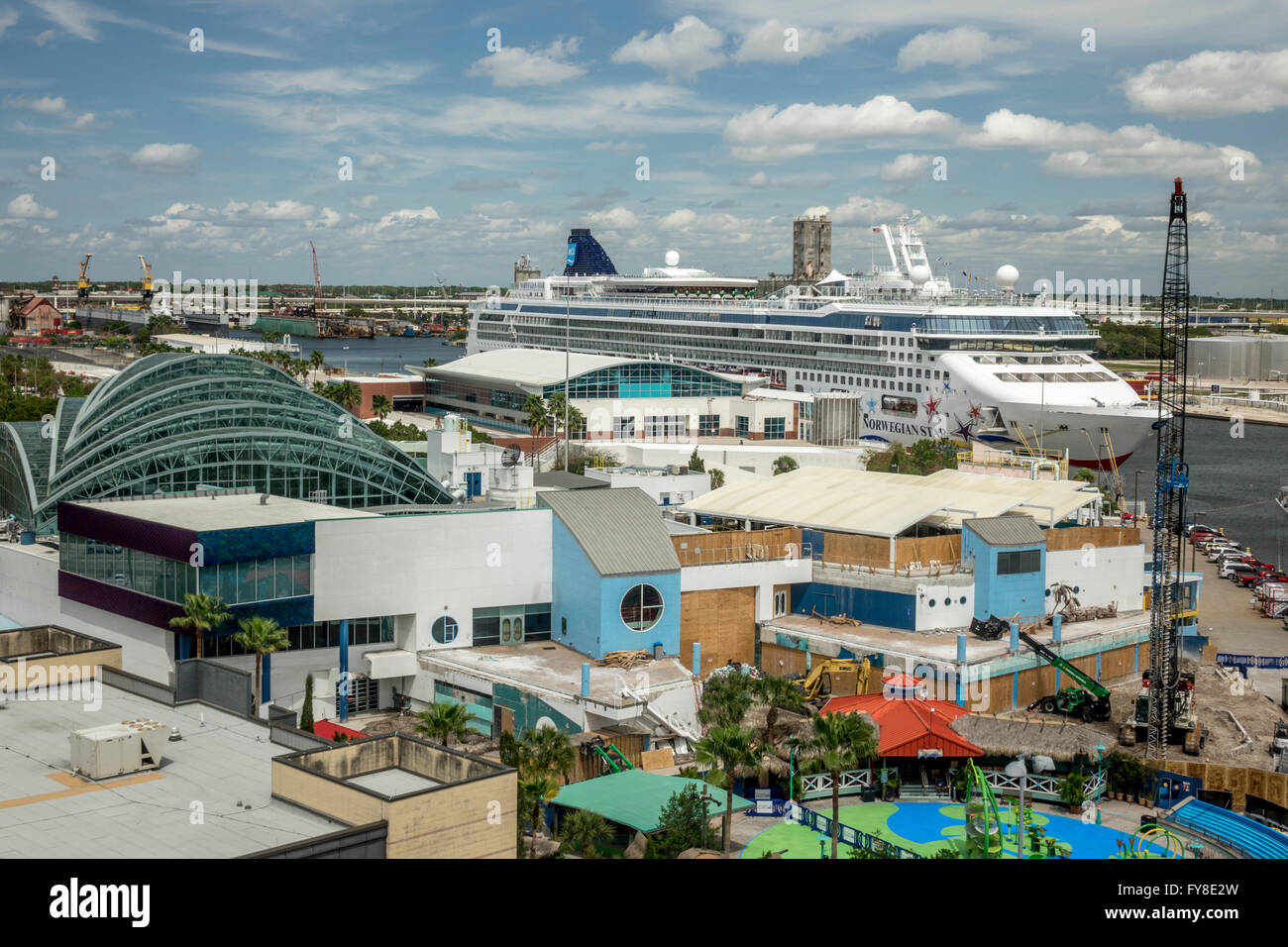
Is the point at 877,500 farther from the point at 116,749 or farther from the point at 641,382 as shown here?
the point at 641,382

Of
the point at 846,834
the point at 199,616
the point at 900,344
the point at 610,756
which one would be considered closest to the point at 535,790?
the point at 846,834

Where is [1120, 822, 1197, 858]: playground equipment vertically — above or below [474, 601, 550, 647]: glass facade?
below

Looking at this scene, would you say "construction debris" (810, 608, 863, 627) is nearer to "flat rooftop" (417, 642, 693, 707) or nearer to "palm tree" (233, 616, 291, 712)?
"flat rooftop" (417, 642, 693, 707)

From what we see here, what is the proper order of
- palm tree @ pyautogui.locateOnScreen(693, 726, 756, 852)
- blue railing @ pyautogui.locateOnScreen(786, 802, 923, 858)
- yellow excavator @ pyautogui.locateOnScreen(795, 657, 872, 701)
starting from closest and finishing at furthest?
palm tree @ pyautogui.locateOnScreen(693, 726, 756, 852) → blue railing @ pyautogui.locateOnScreen(786, 802, 923, 858) → yellow excavator @ pyautogui.locateOnScreen(795, 657, 872, 701)

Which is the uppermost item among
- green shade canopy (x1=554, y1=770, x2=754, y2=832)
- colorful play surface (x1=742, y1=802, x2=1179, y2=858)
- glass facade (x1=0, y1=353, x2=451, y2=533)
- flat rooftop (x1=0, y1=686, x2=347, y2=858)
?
glass facade (x1=0, y1=353, x2=451, y2=533)

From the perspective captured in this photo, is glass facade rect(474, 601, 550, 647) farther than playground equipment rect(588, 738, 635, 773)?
Yes

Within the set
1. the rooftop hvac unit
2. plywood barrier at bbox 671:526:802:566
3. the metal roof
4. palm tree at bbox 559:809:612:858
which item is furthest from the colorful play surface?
the metal roof
